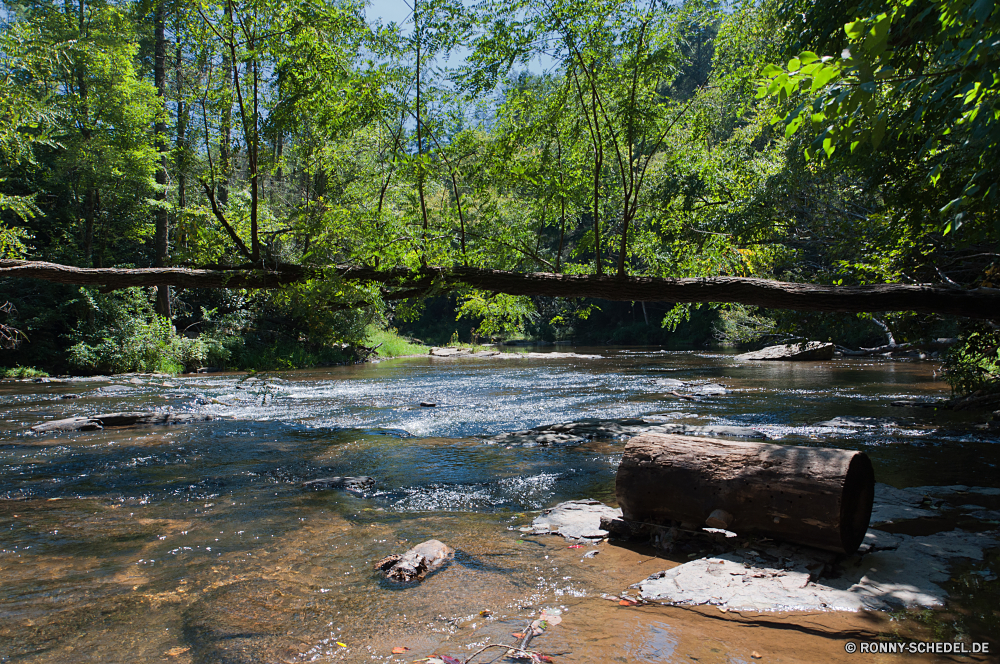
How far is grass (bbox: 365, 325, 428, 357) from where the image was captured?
98.7 ft

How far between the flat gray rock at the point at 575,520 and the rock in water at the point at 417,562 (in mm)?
935

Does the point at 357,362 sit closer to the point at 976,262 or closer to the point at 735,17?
the point at 735,17

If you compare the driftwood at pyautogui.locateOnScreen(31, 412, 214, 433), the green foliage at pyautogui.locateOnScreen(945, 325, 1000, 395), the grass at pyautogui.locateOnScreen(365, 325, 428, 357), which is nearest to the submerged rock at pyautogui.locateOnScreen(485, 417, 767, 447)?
the green foliage at pyautogui.locateOnScreen(945, 325, 1000, 395)

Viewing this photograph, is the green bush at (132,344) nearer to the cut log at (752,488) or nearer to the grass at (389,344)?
the grass at (389,344)

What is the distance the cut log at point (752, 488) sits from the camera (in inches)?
151

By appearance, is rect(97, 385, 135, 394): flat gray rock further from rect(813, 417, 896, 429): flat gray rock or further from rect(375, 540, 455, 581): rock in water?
rect(813, 417, 896, 429): flat gray rock

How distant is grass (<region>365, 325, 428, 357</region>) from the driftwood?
56.2 ft

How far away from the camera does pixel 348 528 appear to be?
511 cm

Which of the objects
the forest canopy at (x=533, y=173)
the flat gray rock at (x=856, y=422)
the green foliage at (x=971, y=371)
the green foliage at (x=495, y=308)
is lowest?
the flat gray rock at (x=856, y=422)

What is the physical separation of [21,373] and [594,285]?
62.9 feet

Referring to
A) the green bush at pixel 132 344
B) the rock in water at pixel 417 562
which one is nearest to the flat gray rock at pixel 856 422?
the rock in water at pixel 417 562

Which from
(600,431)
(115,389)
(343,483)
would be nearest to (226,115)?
(343,483)

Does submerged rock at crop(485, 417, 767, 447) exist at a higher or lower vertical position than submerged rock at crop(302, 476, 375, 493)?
higher

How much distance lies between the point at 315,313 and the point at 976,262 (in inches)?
346
